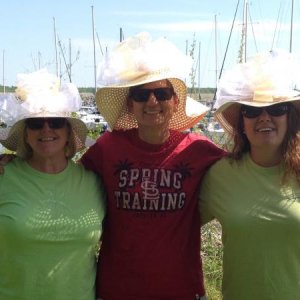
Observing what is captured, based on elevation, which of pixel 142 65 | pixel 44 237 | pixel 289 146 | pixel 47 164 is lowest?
pixel 44 237

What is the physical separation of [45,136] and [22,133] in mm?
222

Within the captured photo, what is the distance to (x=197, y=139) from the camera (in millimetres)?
3791

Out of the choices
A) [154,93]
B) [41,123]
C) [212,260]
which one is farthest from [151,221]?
[212,260]

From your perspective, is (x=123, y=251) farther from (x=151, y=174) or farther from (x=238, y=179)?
(x=238, y=179)

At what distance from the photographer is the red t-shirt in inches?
137

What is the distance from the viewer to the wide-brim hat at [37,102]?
3.39 m

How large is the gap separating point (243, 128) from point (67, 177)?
118 centimetres

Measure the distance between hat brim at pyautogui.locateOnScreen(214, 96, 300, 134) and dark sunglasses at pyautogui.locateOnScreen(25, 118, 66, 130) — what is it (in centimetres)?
104

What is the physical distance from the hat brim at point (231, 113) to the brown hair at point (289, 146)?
5 centimetres

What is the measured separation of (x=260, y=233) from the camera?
10.3ft

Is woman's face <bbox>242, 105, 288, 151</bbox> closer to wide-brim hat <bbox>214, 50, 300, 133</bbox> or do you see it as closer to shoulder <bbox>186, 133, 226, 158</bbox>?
Answer: wide-brim hat <bbox>214, 50, 300, 133</bbox>

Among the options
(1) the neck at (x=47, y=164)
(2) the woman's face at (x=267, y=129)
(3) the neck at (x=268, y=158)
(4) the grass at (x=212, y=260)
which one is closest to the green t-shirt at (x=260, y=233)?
(3) the neck at (x=268, y=158)

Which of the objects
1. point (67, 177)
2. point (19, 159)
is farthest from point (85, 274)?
point (19, 159)

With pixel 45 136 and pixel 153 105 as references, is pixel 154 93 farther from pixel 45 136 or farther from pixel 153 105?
pixel 45 136
